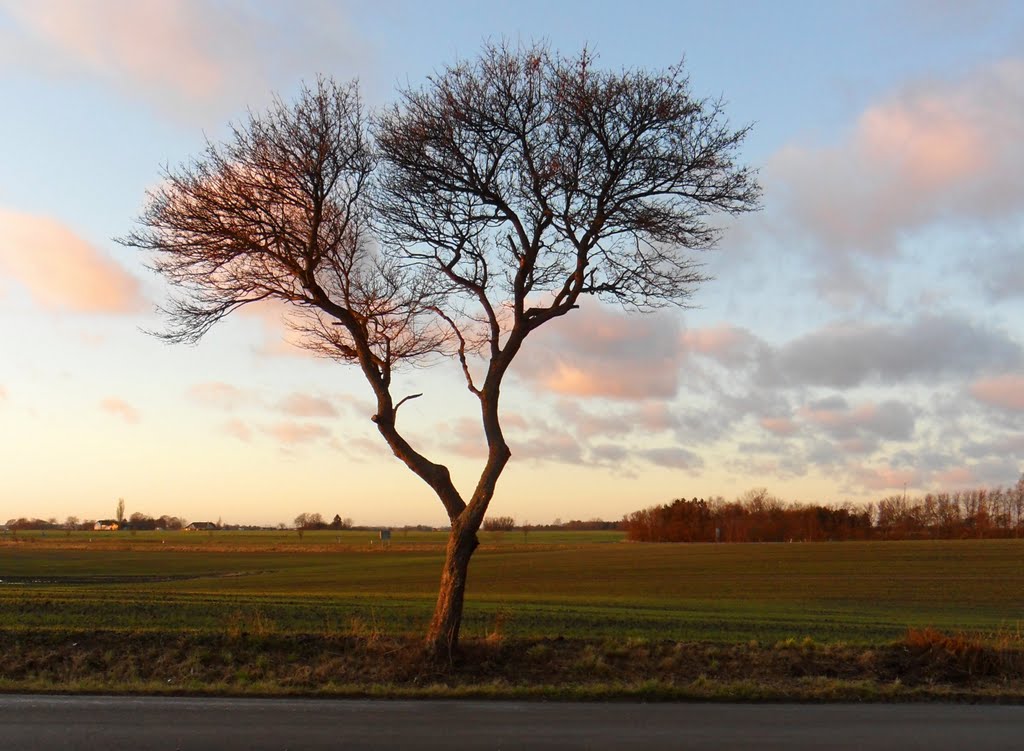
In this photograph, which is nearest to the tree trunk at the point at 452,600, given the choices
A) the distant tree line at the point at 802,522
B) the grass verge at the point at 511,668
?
the grass verge at the point at 511,668

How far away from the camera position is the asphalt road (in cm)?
887

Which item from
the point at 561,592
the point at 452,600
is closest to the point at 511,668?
the point at 452,600

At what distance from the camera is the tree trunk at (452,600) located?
13.6 meters

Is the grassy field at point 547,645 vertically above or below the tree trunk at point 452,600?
below

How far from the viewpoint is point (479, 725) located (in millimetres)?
9750

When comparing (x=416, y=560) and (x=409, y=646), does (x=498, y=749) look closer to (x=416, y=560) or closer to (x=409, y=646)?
(x=409, y=646)

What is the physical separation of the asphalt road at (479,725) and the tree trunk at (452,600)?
2300 mm

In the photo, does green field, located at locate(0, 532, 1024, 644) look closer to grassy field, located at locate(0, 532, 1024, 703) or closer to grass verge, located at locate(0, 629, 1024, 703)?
grassy field, located at locate(0, 532, 1024, 703)

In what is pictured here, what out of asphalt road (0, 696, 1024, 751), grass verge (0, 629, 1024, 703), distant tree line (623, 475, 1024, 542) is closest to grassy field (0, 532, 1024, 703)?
grass verge (0, 629, 1024, 703)

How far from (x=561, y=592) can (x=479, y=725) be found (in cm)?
3728

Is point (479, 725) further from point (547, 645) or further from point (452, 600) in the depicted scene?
point (547, 645)

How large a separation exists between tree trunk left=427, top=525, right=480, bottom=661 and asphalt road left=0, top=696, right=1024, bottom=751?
2.30 m

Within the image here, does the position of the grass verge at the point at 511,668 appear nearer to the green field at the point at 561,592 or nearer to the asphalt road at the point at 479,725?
the asphalt road at the point at 479,725

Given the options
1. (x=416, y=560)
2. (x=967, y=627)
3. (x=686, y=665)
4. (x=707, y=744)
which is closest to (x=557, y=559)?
(x=416, y=560)
